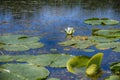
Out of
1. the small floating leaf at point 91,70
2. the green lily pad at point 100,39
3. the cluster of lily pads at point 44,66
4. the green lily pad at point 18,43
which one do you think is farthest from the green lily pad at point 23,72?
the green lily pad at point 100,39

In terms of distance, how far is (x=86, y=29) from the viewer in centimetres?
667

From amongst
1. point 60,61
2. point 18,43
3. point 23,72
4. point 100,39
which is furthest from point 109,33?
point 23,72

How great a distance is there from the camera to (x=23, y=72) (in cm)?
355

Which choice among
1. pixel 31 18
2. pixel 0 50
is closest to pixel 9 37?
pixel 0 50

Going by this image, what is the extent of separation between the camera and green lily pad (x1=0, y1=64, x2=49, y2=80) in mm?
3371

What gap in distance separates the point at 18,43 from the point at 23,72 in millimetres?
1551

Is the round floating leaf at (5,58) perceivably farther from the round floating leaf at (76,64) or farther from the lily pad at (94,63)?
the lily pad at (94,63)

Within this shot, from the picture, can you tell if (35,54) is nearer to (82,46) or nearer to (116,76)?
(82,46)

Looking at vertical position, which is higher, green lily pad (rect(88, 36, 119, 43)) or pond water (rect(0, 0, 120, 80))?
green lily pad (rect(88, 36, 119, 43))

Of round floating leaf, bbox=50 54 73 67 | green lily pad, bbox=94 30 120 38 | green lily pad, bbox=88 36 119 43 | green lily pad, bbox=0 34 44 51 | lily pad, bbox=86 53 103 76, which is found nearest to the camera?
lily pad, bbox=86 53 103 76

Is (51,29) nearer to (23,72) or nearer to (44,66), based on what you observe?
(44,66)

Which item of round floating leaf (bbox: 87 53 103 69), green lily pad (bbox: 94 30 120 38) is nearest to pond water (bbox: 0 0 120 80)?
round floating leaf (bbox: 87 53 103 69)

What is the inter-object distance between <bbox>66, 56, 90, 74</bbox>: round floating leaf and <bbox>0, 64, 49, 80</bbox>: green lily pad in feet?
0.99

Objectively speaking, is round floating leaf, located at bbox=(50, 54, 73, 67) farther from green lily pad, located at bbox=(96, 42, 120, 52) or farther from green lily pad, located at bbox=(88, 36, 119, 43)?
green lily pad, located at bbox=(88, 36, 119, 43)
